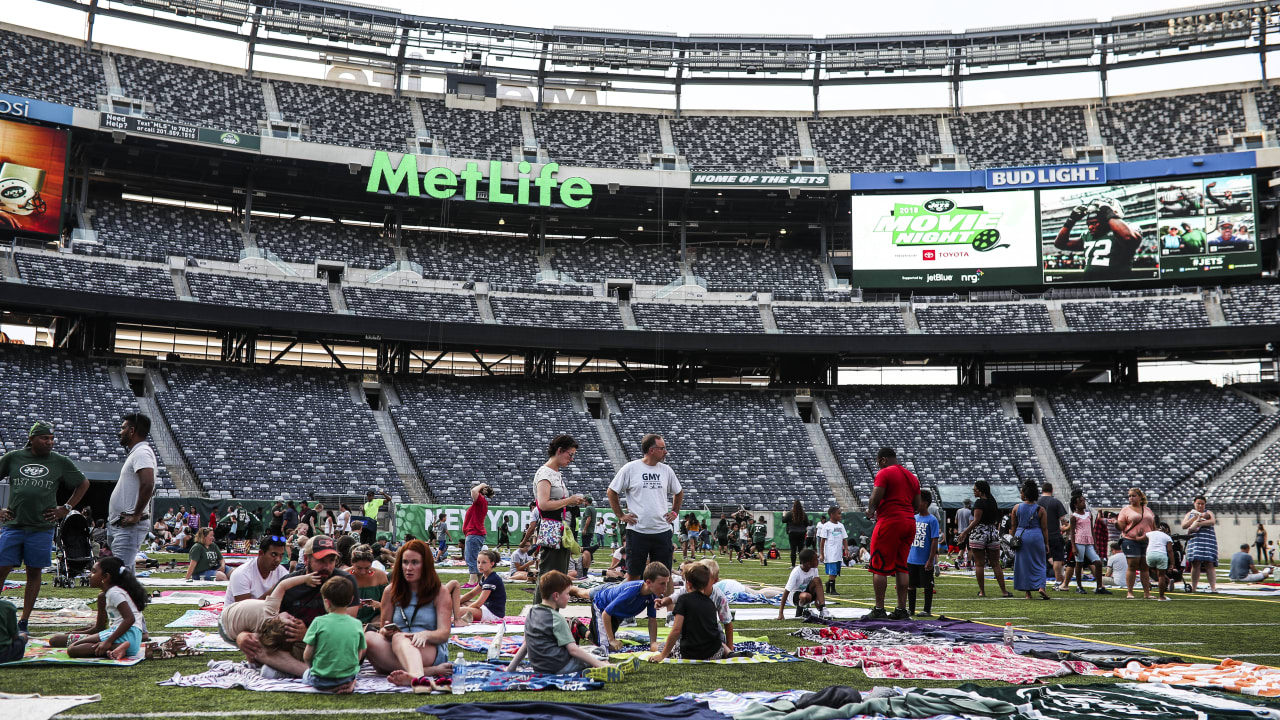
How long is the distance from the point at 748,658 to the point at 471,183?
3909 centimetres

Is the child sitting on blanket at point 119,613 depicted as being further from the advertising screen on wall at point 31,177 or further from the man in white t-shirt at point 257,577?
the advertising screen on wall at point 31,177

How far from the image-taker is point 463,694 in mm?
7027

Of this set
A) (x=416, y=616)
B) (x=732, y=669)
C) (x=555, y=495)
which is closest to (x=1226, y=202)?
(x=555, y=495)

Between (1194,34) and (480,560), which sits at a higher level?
(1194,34)

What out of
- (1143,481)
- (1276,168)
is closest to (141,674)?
(1143,481)

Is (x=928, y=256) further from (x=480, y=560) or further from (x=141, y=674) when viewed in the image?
(x=141, y=674)

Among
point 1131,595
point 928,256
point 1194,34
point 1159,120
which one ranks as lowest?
point 1131,595

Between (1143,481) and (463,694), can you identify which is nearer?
(463,694)

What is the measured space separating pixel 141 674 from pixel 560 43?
44.8 m

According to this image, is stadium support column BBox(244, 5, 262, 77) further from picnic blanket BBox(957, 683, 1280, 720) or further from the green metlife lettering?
picnic blanket BBox(957, 683, 1280, 720)

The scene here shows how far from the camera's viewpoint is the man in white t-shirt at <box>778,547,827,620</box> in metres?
12.5

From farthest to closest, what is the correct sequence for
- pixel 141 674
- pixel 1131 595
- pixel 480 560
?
pixel 1131 595 < pixel 480 560 < pixel 141 674

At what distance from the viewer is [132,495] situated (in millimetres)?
9797

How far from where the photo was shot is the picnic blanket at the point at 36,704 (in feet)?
19.2
